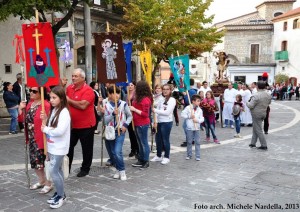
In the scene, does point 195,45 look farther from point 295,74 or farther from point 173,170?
point 295,74

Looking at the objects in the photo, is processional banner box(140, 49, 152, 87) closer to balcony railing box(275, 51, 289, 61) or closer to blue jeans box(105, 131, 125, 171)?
blue jeans box(105, 131, 125, 171)

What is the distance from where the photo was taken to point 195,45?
63.5ft

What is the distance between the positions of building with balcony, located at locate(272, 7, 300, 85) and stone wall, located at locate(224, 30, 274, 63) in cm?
100

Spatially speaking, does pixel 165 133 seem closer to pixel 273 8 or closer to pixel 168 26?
pixel 168 26

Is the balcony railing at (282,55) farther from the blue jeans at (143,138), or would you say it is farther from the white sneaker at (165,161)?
the blue jeans at (143,138)

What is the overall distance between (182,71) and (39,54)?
3553 mm

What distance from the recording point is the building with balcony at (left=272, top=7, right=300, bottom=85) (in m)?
41.1

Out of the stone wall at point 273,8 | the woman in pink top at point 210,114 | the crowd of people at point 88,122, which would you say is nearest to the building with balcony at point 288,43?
the stone wall at point 273,8

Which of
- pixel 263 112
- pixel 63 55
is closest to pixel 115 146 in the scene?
pixel 263 112

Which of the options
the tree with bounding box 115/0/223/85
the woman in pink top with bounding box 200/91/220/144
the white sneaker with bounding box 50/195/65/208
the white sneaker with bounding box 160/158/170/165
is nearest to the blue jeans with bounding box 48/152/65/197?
the white sneaker with bounding box 50/195/65/208

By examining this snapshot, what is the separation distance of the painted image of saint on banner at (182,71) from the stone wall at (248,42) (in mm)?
39085

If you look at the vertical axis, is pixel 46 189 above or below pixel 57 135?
below

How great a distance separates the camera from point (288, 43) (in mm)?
42375

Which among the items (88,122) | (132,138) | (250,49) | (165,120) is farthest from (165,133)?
(250,49)
